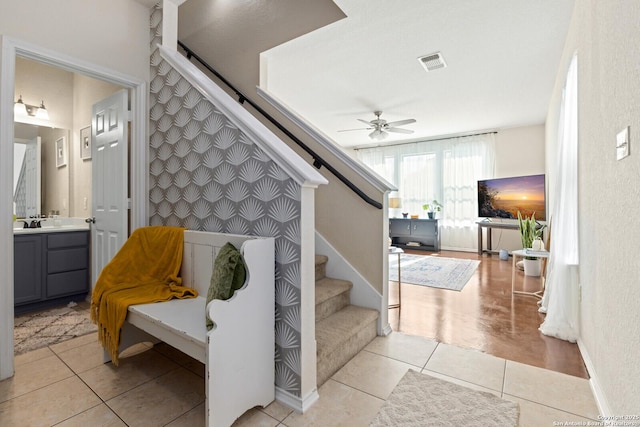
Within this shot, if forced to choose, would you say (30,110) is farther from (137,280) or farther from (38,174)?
(137,280)

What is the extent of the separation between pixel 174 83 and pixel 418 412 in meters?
2.65

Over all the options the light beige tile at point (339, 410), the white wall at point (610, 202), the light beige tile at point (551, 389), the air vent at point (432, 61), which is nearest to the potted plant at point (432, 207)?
the air vent at point (432, 61)

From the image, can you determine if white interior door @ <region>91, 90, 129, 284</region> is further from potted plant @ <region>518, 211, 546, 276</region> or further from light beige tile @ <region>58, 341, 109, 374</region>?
potted plant @ <region>518, 211, 546, 276</region>

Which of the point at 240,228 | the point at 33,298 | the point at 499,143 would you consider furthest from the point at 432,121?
the point at 33,298

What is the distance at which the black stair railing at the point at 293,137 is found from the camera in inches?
92.4

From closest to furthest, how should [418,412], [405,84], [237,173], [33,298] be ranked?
[418,412]
[237,173]
[33,298]
[405,84]

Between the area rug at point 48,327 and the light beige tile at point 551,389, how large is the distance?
3154 millimetres

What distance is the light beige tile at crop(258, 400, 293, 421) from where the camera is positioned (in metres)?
1.46

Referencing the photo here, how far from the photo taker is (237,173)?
1.76 meters

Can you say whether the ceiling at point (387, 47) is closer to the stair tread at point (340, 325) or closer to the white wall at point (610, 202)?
the white wall at point (610, 202)

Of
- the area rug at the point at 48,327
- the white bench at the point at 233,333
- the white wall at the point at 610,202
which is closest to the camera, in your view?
the white wall at the point at 610,202

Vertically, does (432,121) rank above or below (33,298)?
above

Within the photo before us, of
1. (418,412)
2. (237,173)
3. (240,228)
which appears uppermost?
(237,173)

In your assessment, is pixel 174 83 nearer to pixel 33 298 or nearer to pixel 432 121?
pixel 33 298
